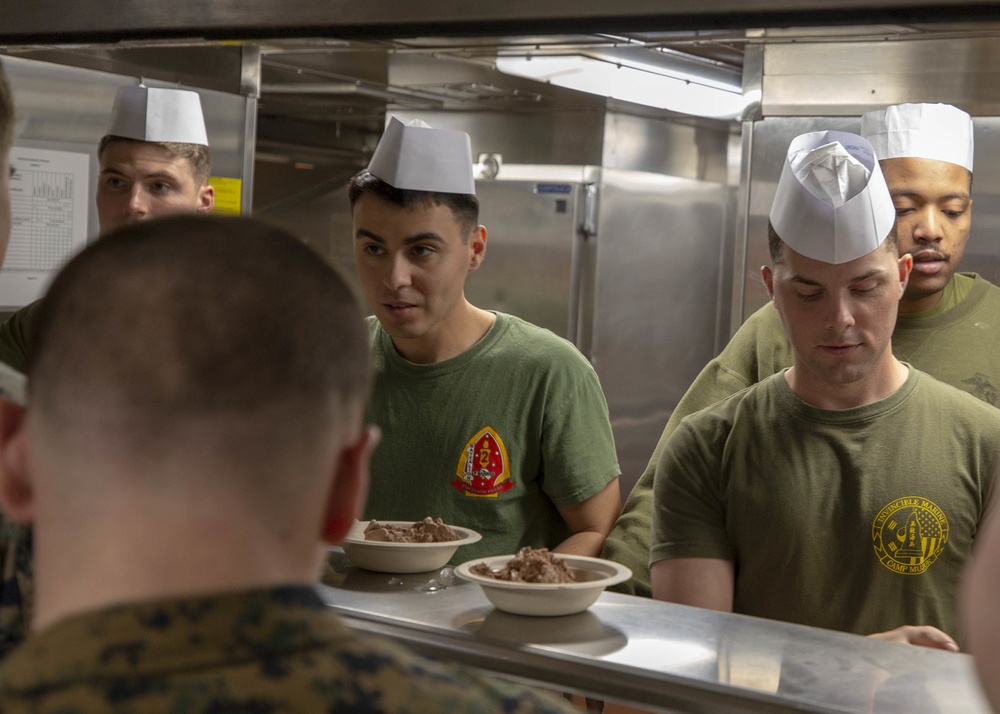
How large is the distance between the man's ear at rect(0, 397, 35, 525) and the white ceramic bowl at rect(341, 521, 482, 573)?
0.76m

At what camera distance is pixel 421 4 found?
1.04 meters

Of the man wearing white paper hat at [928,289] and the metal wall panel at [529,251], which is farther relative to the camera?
the metal wall panel at [529,251]

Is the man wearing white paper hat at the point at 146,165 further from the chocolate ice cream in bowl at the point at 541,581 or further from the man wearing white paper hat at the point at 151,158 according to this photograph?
the chocolate ice cream in bowl at the point at 541,581

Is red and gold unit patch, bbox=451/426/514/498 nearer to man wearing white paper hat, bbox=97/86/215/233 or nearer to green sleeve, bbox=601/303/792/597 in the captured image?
green sleeve, bbox=601/303/792/597

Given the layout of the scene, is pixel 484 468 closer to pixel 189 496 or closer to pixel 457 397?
pixel 457 397

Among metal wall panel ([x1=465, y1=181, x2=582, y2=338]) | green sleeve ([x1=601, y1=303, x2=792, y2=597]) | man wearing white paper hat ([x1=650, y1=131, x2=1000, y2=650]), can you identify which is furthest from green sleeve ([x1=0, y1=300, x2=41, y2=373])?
metal wall panel ([x1=465, y1=181, x2=582, y2=338])

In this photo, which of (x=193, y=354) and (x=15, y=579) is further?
(x=15, y=579)

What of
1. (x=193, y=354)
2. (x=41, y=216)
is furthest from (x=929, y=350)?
(x=41, y=216)

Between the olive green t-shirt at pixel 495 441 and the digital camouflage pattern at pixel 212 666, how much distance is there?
1.31m

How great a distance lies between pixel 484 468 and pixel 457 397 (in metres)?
0.14

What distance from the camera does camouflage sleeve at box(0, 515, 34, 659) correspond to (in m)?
1.00

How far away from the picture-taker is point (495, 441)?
200 cm

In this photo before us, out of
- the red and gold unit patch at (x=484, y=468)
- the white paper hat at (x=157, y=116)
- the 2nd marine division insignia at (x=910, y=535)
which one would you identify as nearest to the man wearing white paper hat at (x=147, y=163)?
the white paper hat at (x=157, y=116)

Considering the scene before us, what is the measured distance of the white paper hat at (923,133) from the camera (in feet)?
7.50
